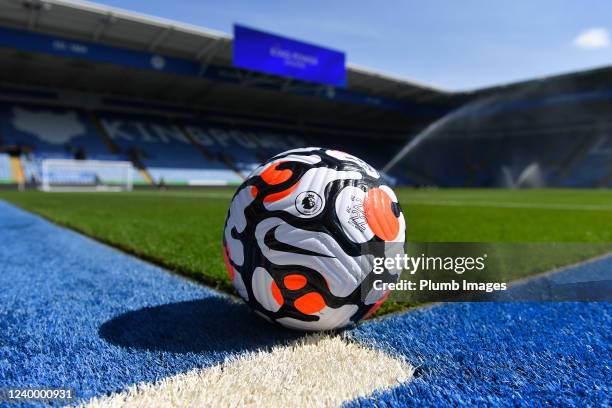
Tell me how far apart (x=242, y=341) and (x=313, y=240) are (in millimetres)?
553

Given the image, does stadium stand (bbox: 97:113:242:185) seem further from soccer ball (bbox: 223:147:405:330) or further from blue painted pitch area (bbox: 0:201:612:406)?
soccer ball (bbox: 223:147:405:330)

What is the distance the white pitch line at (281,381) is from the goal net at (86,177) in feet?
85.5

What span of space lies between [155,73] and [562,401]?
30.7m

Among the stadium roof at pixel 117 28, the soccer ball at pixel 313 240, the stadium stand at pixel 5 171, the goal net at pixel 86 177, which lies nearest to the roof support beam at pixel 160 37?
the stadium roof at pixel 117 28

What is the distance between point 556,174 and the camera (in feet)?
120

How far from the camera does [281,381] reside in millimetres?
1517

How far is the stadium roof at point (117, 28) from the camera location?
20.3 m

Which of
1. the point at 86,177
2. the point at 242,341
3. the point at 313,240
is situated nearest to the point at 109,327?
the point at 242,341

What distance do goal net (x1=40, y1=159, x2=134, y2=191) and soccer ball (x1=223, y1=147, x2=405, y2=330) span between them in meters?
25.8

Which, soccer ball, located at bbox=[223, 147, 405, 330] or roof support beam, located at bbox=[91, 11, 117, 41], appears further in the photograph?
roof support beam, located at bbox=[91, 11, 117, 41]

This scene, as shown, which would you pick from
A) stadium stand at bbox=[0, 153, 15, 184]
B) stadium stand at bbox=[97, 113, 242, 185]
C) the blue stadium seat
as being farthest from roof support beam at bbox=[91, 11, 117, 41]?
stadium stand at bbox=[97, 113, 242, 185]

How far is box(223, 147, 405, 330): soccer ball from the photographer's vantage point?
173 centimetres

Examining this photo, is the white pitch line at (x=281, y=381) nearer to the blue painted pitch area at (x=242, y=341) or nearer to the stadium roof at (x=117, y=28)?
the blue painted pitch area at (x=242, y=341)

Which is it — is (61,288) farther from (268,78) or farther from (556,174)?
(556,174)
